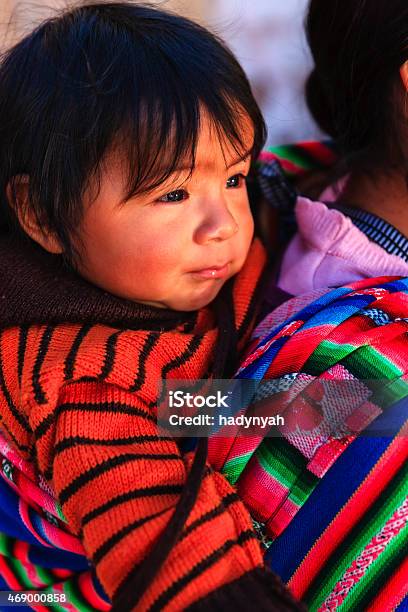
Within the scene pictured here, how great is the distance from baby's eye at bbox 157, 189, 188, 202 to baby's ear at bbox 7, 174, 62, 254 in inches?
7.4

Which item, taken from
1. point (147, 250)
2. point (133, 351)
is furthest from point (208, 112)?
point (133, 351)

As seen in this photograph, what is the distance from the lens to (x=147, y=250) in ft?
3.33

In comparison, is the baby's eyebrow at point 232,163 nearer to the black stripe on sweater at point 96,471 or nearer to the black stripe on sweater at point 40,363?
the black stripe on sweater at point 40,363

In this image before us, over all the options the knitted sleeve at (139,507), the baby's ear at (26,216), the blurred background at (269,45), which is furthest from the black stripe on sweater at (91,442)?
the blurred background at (269,45)

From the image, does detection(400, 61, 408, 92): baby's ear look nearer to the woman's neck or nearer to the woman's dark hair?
the woman's dark hair

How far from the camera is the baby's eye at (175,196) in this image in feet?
3.31

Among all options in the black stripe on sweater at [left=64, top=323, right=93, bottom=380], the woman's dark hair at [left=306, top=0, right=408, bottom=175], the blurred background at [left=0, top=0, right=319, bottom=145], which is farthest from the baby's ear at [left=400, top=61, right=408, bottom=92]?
the blurred background at [left=0, top=0, right=319, bottom=145]

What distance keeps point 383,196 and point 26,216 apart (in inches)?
23.5

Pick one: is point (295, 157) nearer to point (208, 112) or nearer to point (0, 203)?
point (208, 112)

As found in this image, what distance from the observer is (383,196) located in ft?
4.00

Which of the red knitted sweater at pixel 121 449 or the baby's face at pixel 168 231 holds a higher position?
the baby's face at pixel 168 231

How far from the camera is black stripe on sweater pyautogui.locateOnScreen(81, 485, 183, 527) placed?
84cm

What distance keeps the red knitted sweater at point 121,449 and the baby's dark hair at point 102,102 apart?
0.17 m

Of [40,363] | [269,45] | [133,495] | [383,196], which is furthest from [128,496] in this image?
[269,45]
